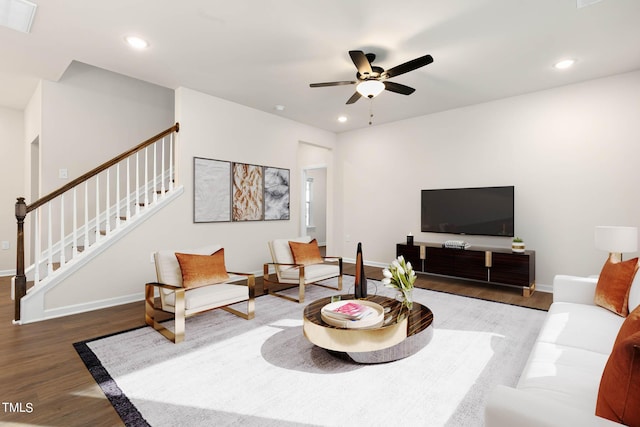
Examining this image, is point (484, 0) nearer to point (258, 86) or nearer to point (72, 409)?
point (258, 86)

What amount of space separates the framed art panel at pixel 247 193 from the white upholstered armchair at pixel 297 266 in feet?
3.61

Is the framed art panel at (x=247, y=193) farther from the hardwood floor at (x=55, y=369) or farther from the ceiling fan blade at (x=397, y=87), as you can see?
Answer: the ceiling fan blade at (x=397, y=87)

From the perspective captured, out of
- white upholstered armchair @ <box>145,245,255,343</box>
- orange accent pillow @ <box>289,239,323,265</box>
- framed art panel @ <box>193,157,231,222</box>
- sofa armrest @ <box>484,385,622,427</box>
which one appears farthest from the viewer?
framed art panel @ <box>193,157,231,222</box>

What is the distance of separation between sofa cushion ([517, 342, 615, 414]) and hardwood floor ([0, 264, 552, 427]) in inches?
86.8

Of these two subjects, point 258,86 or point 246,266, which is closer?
point 258,86

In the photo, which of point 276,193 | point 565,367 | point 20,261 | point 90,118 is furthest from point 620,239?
point 90,118

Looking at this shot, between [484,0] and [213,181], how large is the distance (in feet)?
13.1

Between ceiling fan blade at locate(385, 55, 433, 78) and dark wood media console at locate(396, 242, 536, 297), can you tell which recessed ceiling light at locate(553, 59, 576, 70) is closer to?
ceiling fan blade at locate(385, 55, 433, 78)

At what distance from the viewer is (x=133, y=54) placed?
11.6 feet

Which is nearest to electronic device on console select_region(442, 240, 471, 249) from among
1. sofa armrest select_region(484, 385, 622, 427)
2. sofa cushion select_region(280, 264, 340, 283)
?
sofa cushion select_region(280, 264, 340, 283)

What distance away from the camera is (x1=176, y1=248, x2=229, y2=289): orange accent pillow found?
10.2 feet

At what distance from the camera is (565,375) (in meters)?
1.50

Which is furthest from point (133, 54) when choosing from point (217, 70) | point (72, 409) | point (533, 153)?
point (533, 153)

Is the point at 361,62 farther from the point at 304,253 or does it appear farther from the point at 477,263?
the point at 477,263
